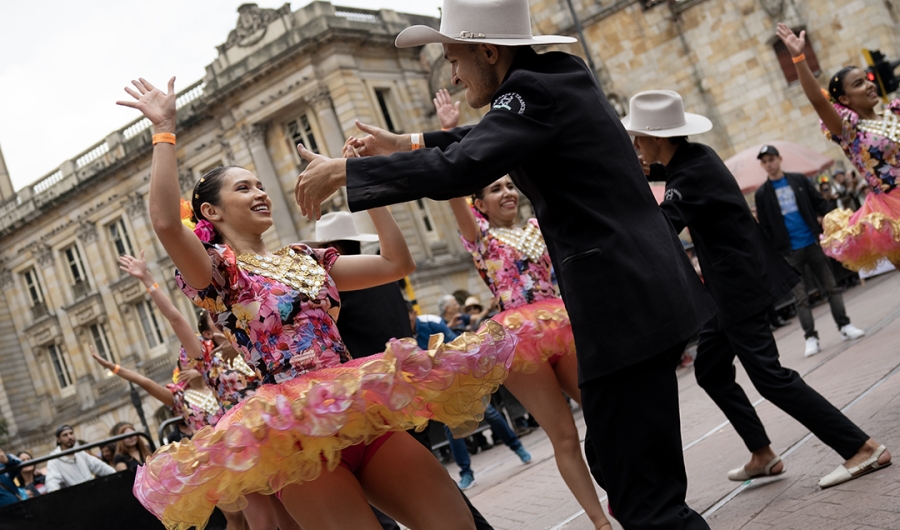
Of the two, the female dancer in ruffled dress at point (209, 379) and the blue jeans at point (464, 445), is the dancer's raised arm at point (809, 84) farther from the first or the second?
the blue jeans at point (464, 445)

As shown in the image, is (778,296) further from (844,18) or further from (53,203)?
(53,203)

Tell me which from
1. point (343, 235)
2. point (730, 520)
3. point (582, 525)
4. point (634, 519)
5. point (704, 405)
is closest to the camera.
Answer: point (634, 519)

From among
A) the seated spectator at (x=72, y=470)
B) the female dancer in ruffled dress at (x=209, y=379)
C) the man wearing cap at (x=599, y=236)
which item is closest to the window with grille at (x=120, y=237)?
the seated spectator at (x=72, y=470)

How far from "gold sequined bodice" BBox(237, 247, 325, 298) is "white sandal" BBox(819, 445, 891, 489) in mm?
2908

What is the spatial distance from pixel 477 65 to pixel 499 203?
3105 millimetres

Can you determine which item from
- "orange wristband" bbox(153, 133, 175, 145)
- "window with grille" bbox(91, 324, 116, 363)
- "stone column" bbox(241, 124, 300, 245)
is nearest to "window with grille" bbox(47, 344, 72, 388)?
"window with grille" bbox(91, 324, 116, 363)

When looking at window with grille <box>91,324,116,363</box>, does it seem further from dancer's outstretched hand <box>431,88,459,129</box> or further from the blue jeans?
dancer's outstretched hand <box>431,88,459,129</box>

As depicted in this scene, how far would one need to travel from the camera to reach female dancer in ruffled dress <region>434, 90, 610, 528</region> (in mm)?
5062

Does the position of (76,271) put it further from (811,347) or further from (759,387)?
(759,387)

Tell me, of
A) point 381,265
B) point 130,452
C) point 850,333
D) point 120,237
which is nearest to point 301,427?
point 381,265

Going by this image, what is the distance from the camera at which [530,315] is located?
18.9 feet

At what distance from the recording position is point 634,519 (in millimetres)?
2967

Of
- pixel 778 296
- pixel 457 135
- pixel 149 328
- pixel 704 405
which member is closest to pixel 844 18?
pixel 704 405

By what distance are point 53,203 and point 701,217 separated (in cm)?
4717
